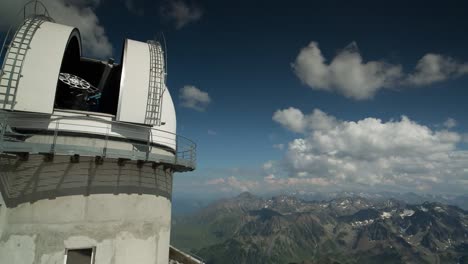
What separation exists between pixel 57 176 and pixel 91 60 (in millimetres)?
10011

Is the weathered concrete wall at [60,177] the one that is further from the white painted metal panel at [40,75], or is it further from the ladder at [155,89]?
the ladder at [155,89]

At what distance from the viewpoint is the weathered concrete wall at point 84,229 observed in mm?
10930

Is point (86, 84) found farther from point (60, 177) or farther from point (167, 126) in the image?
point (60, 177)

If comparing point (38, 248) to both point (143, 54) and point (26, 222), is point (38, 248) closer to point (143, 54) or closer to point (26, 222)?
point (26, 222)

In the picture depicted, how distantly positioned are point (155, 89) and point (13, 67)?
4.96 metres

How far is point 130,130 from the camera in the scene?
13.2m

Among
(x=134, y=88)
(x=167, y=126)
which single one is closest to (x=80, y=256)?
(x=134, y=88)

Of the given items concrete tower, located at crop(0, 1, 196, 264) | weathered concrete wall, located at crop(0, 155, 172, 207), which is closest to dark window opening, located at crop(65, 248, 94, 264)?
concrete tower, located at crop(0, 1, 196, 264)

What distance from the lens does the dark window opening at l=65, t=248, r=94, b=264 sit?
11461 mm

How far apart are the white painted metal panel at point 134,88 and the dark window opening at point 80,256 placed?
16.0ft

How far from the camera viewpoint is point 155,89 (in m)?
13.7

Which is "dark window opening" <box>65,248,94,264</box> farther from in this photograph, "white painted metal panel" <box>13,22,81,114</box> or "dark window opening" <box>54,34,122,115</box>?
"dark window opening" <box>54,34,122,115</box>

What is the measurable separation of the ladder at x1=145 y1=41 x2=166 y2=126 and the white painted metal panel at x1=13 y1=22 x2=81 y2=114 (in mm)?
3378

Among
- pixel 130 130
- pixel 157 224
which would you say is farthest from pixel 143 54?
pixel 157 224
